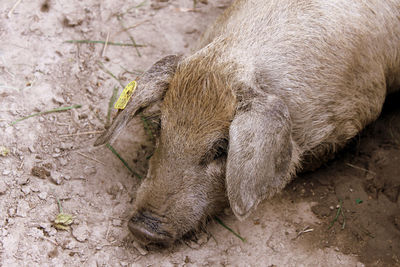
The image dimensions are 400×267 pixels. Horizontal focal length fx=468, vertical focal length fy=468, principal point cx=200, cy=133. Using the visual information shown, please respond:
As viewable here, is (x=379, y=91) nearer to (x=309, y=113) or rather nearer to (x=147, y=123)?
(x=309, y=113)

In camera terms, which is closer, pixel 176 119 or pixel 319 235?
pixel 176 119

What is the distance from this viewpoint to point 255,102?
337 centimetres

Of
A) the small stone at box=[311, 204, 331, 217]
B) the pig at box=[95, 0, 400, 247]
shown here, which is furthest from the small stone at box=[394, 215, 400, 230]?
the pig at box=[95, 0, 400, 247]

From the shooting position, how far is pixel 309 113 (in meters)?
3.80

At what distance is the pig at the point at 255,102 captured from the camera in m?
3.30

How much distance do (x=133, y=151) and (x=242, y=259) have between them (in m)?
1.44

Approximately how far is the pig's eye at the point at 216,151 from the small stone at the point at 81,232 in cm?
105

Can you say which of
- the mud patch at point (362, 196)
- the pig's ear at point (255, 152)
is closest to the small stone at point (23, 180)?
the pig's ear at point (255, 152)

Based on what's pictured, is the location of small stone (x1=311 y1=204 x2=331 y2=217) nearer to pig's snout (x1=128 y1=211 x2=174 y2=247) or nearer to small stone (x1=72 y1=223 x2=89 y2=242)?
pig's snout (x1=128 y1=211 x2=174 y2=247)

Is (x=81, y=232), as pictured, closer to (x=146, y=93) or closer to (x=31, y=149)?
(x=31, y=149)

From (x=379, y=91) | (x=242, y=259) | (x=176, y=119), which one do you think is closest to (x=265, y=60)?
(x=176, y=119)

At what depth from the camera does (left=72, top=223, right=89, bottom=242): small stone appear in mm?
3533

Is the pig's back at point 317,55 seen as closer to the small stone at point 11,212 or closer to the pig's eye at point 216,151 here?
the pig's eye at point 216,151

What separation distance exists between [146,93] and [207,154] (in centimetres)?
73
